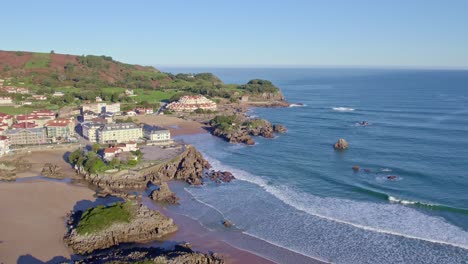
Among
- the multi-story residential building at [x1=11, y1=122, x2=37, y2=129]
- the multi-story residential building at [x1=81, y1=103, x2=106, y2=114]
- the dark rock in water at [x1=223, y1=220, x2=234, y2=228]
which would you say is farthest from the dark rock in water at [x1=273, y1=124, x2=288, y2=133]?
the multi-story residential building at [x1=11, y1=122, x2=37, y2=129]

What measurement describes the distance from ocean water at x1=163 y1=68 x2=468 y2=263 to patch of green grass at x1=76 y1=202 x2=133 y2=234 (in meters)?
6.74

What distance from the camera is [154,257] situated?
2769 cm

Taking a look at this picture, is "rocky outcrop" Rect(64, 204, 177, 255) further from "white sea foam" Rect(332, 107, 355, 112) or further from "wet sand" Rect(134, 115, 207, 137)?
"white sea foam" Rect(332, 107, 355, 112)

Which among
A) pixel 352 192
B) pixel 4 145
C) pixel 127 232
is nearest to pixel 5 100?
pixel 4 145

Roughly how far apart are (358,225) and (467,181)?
18.3 m

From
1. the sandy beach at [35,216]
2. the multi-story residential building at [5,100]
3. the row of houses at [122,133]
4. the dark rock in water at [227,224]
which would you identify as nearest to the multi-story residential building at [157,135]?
the row of houses at [122,133]

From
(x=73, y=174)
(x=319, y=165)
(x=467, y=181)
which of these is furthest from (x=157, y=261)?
(x=467, y=181)

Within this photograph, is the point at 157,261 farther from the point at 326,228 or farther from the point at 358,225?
the point at 358,225

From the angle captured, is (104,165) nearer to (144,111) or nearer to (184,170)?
(184,170)

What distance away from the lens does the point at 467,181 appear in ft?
150

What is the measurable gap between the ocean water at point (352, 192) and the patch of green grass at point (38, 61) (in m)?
88.1

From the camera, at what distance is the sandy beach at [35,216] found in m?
31.1

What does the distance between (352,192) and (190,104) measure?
65.0 meters

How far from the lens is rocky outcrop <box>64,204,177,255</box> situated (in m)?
31.7
